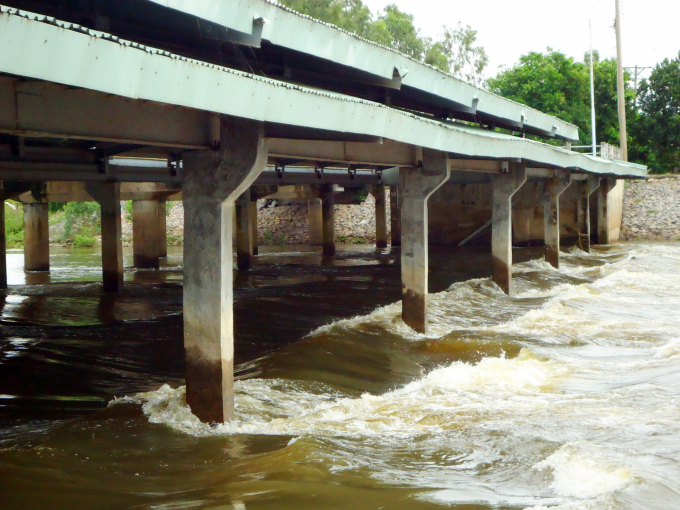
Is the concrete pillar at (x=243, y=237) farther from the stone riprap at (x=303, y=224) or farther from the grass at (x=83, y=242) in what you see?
the grass at (x=83, y=242)

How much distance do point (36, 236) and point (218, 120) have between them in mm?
20367

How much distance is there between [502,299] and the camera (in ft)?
52.0

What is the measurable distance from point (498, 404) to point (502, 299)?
9.08 metres

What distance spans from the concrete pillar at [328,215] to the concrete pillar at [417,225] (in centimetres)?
1793

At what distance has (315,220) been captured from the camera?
39.4 metres

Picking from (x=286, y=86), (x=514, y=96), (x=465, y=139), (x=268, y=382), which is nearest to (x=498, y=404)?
(x=268, y=382)

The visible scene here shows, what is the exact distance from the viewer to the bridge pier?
26.1m

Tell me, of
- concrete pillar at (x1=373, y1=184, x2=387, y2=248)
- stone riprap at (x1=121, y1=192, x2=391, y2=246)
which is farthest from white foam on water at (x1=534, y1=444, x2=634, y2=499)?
stone riprap at (x1=121, y1=192, x2=391, y2=246)

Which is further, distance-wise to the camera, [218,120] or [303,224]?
[303,224]

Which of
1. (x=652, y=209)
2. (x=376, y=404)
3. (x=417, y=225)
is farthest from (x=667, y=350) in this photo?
(x=652, y=209)

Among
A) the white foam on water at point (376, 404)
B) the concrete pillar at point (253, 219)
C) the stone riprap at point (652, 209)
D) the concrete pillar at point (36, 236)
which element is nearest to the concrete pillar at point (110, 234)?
the concrete pillar at point (36, 236)

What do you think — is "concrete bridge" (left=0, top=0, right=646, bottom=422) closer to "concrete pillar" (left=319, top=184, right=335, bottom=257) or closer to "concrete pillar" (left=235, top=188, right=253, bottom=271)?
"concrete pillar" (left=235, top=188, right=253, bottom=271)

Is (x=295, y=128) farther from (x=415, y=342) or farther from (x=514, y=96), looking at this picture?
(x=514, y=96)

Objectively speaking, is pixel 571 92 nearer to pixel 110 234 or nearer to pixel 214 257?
pixel 110 234
